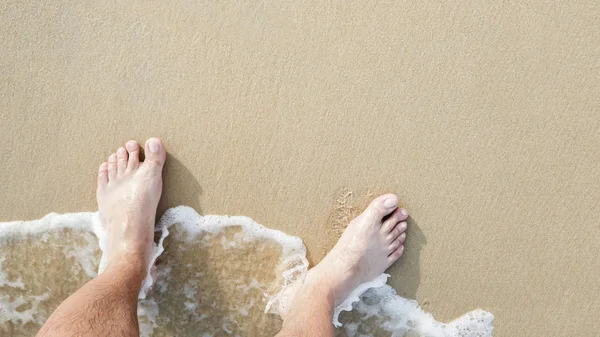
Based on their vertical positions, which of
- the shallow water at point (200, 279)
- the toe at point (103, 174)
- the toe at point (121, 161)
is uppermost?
the toe at point (121, 161)

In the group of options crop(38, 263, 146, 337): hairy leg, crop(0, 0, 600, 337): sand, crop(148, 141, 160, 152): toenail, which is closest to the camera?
crop(38, 263, 146, 337): hairy leg

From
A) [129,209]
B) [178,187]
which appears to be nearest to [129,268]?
[129,209]

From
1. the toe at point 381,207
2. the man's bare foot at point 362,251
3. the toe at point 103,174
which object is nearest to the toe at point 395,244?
the man's bare foot at point 362,251

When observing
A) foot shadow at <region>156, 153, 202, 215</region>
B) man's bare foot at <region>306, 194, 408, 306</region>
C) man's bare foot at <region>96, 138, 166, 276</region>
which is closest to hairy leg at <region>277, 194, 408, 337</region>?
man's bare foot at <region>306, 194, 408, 306</region>

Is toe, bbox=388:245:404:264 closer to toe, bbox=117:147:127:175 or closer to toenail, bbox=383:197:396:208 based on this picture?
toenail, bbox=383:197:396:208

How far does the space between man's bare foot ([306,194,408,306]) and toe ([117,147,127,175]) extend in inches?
40.6

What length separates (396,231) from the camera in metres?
2.32

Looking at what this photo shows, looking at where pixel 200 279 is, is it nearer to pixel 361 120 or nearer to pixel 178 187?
pixel 178 187

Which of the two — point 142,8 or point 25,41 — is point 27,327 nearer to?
point 25,41

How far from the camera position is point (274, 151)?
2.31m

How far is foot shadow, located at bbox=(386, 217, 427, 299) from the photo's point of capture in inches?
91.9

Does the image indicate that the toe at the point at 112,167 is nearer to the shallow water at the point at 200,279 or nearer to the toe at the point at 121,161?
the toe at the point at 121,161

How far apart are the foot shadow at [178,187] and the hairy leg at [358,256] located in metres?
0.66

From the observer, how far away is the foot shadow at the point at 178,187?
2350 millimetres
